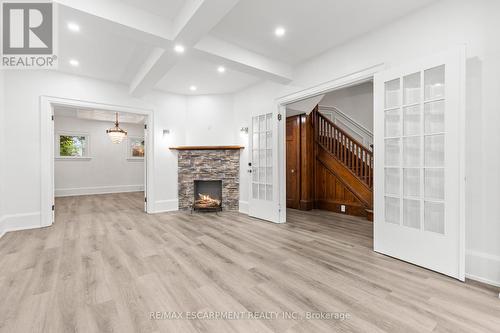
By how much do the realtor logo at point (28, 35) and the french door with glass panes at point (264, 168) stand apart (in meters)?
3.50

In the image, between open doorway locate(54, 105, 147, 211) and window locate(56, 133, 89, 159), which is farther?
window locate(56, 133, 89, 159)

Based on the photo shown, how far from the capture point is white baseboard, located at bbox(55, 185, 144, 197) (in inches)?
313

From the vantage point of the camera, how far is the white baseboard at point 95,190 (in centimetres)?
795

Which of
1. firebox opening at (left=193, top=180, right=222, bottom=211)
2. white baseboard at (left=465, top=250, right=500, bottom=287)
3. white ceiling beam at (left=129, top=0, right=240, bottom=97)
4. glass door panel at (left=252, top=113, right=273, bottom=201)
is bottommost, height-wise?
white baseboard at (left=465, top=250, right=500, bottom=287)

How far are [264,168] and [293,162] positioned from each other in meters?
1.44

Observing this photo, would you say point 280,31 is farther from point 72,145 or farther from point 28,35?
point 72,145

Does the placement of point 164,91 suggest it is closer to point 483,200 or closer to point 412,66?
point 412,66

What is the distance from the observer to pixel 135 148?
945cm

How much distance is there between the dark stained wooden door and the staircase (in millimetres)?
485

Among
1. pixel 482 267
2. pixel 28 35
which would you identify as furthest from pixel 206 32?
pixel 482 267

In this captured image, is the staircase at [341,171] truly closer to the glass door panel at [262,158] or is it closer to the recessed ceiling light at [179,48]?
the glass door panel at [262,158]

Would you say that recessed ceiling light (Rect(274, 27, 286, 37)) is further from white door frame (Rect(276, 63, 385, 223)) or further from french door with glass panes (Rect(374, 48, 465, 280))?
french door with glass panes (Rect(374, 48, 465, 280))

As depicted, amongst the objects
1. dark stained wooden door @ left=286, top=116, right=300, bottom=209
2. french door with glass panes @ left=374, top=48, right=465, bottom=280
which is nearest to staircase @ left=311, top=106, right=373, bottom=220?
dark stained wooden door @ left=286, top=116, right=300, bottom=209

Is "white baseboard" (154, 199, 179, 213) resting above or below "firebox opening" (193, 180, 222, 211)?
below
